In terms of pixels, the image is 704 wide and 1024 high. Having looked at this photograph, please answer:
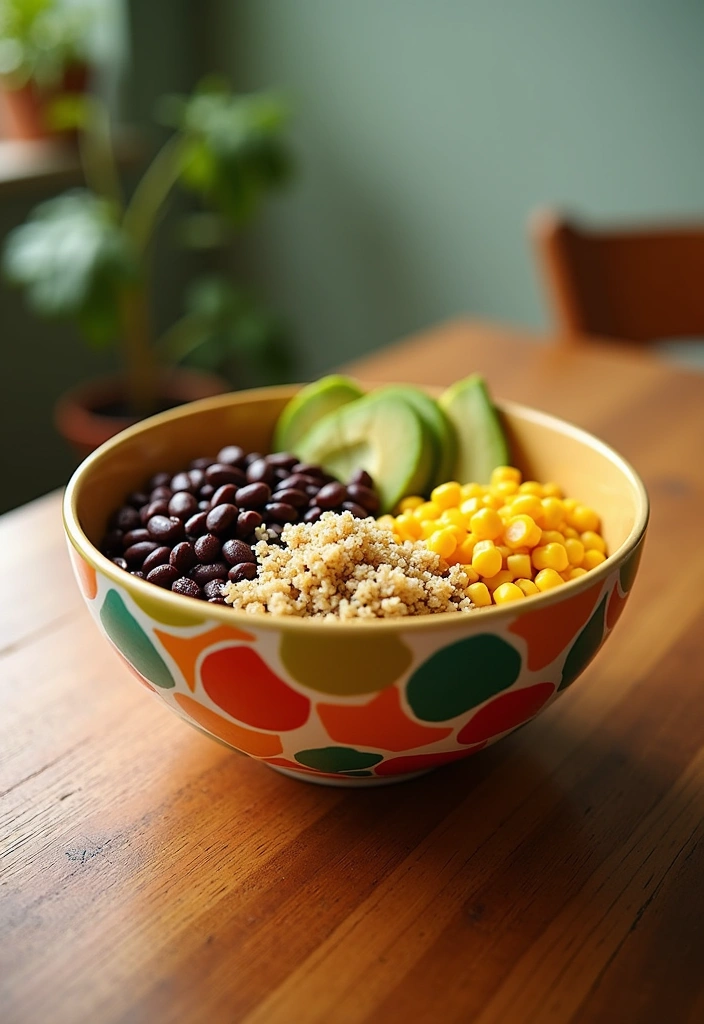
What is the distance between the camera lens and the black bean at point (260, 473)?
0.87 metres

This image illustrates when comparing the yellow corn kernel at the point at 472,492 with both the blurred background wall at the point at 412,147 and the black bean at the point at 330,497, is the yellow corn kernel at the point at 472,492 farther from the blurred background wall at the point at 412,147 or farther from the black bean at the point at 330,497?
the blurred background wall at the point at 412,147

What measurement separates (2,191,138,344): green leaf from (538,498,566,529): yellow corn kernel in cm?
164

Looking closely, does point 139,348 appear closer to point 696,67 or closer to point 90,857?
point 696,67

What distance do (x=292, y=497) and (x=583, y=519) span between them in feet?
0.84

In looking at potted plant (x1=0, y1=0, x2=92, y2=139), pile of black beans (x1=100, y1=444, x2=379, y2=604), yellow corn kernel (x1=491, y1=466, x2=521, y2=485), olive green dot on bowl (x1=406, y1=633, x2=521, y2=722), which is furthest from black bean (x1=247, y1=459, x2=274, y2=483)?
potted plant (x1=0, y1=0, x2=92, y2=139)

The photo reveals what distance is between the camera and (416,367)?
5.03ft

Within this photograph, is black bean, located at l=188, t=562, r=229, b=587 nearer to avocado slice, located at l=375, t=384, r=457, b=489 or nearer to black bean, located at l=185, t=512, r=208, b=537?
black bean, located at l=185, t=512, r=208, b=537

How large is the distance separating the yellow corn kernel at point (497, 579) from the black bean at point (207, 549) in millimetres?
212

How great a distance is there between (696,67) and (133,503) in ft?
6.51

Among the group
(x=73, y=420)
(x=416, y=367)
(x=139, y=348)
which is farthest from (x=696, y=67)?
(x=73, y=420)

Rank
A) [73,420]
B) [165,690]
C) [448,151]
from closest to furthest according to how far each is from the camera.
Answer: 1. [165,690]
2. [73,420]
3. [448,151]

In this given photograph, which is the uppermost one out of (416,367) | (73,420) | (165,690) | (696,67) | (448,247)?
(696,67)

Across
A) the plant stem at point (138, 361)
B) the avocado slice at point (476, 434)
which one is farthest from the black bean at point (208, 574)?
the plant stem at point (138, 361)

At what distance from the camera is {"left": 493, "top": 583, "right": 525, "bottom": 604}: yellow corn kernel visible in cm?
71
